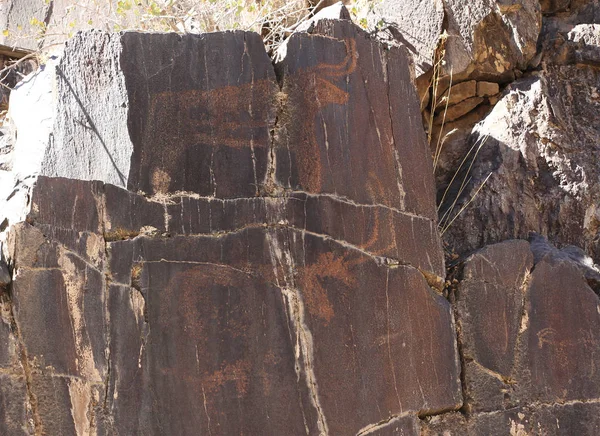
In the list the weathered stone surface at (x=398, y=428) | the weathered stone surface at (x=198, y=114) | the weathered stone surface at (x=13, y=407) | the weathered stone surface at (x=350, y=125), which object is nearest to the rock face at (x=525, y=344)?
the weathered stone surface at (x=398, y=428)

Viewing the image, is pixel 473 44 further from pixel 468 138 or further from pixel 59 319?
pixel 59 319

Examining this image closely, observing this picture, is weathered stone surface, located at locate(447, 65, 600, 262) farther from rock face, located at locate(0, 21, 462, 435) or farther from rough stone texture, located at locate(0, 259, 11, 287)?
rough stone texture, located at locate(0, 259, 11, 287)

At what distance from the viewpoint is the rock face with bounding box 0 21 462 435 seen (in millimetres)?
3449

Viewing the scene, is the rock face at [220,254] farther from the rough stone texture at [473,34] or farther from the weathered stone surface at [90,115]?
the rough stone texture at [473,34]

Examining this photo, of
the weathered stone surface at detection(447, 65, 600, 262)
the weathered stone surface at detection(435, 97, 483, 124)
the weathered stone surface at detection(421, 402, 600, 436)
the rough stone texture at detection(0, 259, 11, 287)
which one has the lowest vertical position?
the weathered stone surface at detection(421, 402, 600, 436)

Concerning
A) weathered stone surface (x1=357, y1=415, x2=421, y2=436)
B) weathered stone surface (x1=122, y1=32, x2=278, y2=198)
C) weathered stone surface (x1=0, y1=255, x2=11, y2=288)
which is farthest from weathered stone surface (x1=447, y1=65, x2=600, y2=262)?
weathered stone surface (x1=0, y1=255, x2=11, y2=288)

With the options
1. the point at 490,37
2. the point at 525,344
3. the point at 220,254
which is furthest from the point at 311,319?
the point at 490,37

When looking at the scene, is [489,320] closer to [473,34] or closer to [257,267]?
[257,267]

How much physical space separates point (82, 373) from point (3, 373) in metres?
0.32

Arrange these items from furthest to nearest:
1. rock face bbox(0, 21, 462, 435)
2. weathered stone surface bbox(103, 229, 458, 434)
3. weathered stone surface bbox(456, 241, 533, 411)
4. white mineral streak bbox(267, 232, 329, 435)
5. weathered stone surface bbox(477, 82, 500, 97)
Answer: weathered stone surface bbox(477, 82, 500, 97) < weathered stone surface bbox(456, 241, 533, 411) < white mineral streak bbox(267, 232, 329, 435) < weathered stone surface bbox(103, 229, 458, 434) < rock face bbox(0, 21, 462, 435)

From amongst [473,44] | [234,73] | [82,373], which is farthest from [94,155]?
[473,44]

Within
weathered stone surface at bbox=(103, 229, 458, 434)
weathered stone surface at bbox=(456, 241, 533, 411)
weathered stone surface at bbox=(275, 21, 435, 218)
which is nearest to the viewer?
weathered stone surface at bbox=(103, 229, 458, 434)

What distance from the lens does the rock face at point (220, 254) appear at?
345 cm

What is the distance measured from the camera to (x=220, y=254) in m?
3.65
